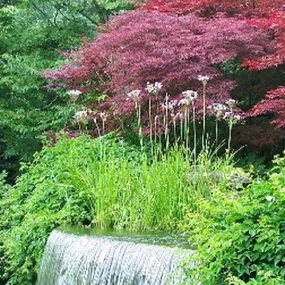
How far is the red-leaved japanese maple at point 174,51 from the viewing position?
21.2 ft

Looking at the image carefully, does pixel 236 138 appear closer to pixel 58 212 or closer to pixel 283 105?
pixel 283 105

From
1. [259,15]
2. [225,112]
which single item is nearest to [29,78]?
[259,15]

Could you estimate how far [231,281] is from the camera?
294 centimetres

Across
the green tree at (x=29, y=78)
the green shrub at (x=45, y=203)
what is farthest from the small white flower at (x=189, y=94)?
the green tree at (x=29, y=78)

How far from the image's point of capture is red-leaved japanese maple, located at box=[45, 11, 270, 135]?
6.46 meters

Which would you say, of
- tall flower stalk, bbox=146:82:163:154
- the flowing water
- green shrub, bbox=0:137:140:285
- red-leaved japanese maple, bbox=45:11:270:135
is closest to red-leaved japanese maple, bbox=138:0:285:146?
red-leaved japanese maple, bbox=45:11:270:135

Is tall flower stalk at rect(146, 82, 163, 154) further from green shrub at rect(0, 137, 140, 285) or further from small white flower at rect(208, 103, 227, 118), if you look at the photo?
small white flower at rect(208, 103, 227, 118)

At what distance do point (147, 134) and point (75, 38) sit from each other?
4308mm

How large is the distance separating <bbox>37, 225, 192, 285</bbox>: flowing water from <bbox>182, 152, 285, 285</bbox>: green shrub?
1.06 feet

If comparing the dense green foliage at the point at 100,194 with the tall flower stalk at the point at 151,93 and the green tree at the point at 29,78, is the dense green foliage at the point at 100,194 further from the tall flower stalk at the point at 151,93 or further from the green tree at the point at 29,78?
the green tree at the point at 29,78

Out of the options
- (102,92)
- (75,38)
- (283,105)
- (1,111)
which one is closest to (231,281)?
(283,105)

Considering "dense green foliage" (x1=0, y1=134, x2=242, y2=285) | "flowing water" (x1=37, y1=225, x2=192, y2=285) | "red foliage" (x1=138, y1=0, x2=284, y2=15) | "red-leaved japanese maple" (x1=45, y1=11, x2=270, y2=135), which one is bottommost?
"flowing water" (x1=37, y1=225, x2=192, y2=285)

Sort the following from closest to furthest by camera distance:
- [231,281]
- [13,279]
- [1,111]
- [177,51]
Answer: [231,281]
[13,279]
[177,51]
[1,111]

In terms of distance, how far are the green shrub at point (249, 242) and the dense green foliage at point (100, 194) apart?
4.56 feet
